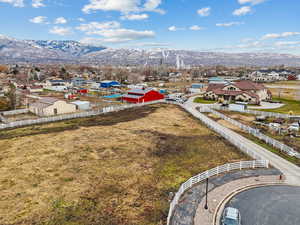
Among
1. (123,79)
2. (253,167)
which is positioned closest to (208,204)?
(253,167)

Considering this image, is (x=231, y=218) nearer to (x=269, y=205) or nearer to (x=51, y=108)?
(x=269, y=205)

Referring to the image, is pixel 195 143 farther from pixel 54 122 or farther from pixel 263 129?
pixel 54 122

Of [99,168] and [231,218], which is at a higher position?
[231,218]

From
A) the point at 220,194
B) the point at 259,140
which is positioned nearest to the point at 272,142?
the point at 259,140

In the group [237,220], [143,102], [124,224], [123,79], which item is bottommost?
[124,224]

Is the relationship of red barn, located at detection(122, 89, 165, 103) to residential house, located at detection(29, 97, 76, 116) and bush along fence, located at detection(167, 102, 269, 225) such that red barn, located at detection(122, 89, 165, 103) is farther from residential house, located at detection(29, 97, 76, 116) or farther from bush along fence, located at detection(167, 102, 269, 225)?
bush along fence, located at detection(167, 102, 269, 225)

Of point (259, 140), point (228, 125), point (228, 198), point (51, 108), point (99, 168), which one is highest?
point (51, 108)

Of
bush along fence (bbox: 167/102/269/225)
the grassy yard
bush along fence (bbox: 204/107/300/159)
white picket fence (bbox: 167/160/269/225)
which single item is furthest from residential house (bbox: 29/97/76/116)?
bush along fence (bbox: 204/107/300/159)

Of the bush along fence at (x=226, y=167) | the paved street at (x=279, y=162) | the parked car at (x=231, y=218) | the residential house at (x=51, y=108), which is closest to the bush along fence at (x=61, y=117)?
the residential house at (x=51, y=108)
